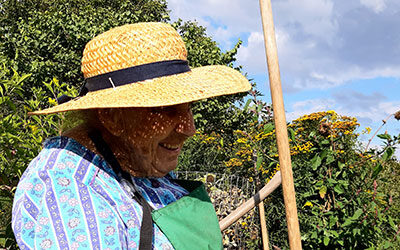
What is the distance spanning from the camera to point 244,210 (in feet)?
5.74

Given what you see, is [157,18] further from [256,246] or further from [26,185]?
[26,185]

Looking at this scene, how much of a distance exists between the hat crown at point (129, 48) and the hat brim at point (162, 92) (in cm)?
7

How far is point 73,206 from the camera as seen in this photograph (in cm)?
99

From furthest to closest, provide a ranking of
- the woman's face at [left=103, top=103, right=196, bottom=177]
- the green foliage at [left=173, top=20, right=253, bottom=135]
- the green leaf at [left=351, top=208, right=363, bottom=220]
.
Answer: the green foliage at [left=173, top=20, right=253, bottom=135] → the green leaf at [left=351, top=208, right=363, bottom=220] → the woman's face at [left=103, top=103, right=196, bottom=177]

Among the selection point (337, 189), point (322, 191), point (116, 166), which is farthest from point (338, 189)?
point (116, 166)

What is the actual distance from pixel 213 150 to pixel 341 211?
328 centimetres

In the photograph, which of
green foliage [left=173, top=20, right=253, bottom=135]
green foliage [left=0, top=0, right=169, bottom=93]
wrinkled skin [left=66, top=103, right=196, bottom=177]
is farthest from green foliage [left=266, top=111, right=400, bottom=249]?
green foliage [left=0, top=0, right=169, bottom=93]

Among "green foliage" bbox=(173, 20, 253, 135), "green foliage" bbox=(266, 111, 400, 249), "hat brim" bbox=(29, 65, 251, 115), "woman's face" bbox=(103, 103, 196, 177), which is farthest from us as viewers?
"green foliage" bbox=(173, 20, 253, 135)

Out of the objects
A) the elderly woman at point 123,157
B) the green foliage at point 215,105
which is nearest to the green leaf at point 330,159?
the elderly woman at point 123,157

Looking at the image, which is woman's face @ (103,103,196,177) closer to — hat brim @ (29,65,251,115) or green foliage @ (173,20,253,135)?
hat brim @ (29,65,251,115)

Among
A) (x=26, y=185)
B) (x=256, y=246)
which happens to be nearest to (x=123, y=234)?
(x=26, y=185)

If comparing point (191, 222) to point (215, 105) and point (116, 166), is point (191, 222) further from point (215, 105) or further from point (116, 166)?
point (215, 105)

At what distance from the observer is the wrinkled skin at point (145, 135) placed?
3.98 ft

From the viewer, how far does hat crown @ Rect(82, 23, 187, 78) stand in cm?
118
